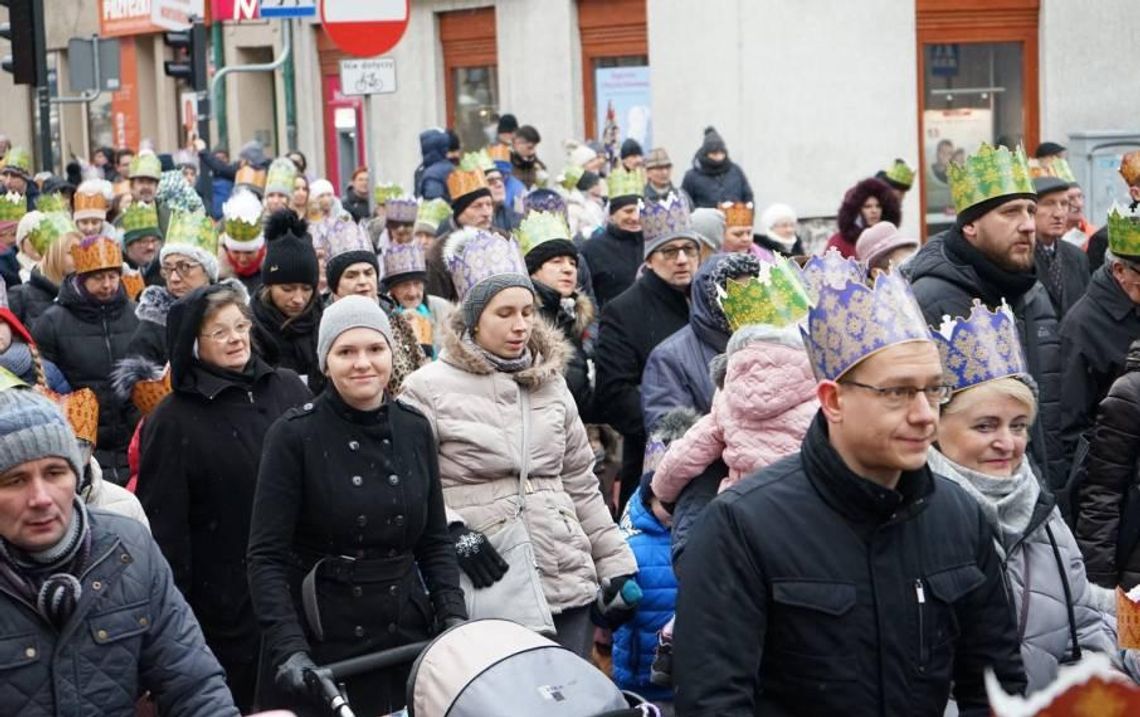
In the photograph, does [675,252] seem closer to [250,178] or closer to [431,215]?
[431,215]

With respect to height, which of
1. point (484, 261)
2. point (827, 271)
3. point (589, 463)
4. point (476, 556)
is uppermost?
point (827, 271)

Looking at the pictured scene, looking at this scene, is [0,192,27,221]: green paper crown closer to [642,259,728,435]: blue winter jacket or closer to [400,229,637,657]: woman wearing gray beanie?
[642,259,728,435]: blue winter jacket

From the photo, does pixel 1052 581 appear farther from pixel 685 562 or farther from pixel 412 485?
pixel 412 485

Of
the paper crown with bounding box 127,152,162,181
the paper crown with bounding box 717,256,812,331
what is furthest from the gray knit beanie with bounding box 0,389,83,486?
the paper crown with bounding box 127,152,162,181

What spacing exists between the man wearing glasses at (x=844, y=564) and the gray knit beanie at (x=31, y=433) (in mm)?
1386

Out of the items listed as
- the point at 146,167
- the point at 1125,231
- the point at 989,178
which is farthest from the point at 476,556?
the point at 146,167

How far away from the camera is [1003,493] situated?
17.1 feet

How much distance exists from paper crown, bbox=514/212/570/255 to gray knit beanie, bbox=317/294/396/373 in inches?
161

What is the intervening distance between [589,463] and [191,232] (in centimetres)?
429

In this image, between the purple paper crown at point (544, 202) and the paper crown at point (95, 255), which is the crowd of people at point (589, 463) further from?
the purple paper crown at point (544, 202)

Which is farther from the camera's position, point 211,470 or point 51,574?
point 211,470

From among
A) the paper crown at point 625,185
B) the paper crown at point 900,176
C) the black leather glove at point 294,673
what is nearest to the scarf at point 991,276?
the black leather glove at point 294,673

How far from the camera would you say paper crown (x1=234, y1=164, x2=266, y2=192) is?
22.0 m

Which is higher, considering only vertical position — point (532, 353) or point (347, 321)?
point (347, 321)
